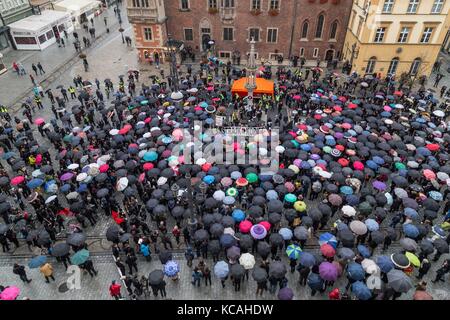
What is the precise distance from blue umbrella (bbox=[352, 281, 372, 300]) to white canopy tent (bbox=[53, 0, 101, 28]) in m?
57.5

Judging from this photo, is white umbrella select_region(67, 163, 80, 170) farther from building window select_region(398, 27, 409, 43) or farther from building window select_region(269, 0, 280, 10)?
building window select_region(398, 27, 409, 43)

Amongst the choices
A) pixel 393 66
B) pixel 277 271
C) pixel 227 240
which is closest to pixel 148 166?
pixel 227 240

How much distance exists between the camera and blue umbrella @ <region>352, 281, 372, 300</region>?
Result: 1424 centimetres

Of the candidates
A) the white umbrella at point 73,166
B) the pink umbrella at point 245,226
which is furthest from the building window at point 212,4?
the pink umbrella at point 245,226

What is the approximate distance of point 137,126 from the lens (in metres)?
26.7

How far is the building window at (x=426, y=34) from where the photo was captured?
34.6 meters

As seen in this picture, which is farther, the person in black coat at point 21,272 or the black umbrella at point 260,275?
the person in black coat at point 21,272

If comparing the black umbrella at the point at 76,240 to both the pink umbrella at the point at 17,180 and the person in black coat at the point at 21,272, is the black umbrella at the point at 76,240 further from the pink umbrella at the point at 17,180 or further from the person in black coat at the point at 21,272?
the pink umbrella at the point at 17,180

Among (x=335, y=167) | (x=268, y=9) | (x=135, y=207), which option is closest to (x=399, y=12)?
(x=268, y=9)

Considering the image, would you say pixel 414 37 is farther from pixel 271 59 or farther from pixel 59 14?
pixel 59 14

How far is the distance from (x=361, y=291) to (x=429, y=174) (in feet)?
34.7

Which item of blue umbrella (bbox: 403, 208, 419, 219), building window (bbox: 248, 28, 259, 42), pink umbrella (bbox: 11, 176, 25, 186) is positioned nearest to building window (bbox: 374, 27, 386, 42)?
building window (bbox: 248, 28, 259, 42)

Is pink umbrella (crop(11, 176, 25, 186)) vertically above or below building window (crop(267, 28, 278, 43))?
below

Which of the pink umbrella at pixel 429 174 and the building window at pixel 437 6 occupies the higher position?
the building window at pixel 437 6
